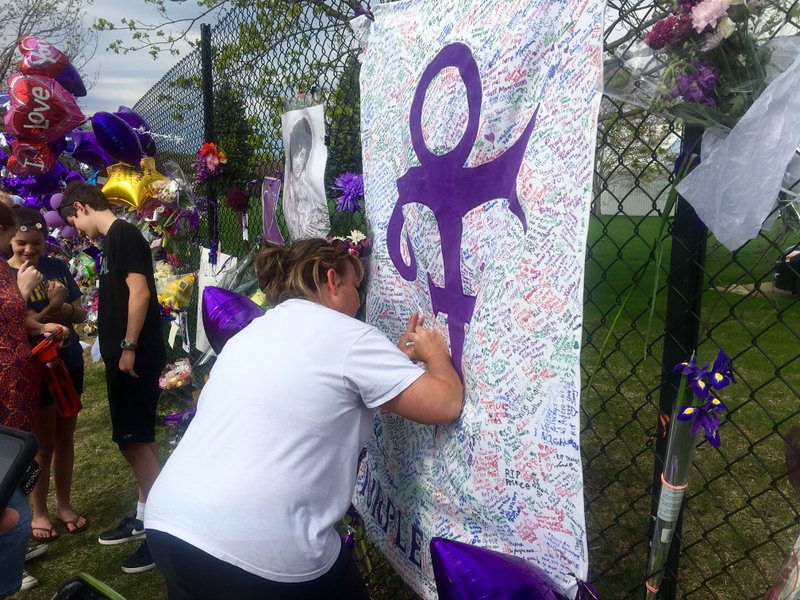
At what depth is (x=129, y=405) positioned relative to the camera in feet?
10.4

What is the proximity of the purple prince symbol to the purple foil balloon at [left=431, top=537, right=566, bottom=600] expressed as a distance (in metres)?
0.47

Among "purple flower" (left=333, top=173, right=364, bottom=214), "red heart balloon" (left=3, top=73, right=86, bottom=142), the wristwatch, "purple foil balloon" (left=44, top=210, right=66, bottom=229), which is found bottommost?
the wristwatch

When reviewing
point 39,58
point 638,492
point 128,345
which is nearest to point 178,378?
point 128,345

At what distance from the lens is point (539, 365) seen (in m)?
1.36

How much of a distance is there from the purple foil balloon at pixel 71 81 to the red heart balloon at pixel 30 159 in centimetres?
50

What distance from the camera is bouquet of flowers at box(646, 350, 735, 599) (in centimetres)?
126

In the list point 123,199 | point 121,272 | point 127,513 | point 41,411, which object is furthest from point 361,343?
point 123,199

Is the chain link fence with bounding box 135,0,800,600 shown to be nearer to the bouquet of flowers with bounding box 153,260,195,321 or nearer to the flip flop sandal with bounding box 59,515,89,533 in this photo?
the bouquet of flowers with bounding box 153,260,195,321

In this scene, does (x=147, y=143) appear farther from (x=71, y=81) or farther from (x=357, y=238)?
(x=357, y=238)

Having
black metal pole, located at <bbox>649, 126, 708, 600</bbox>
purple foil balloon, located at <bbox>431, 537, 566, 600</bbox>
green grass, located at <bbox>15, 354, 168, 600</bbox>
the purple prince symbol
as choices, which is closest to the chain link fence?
black metal pole, located at <bbox>649, 126, 708, 600</bbox>

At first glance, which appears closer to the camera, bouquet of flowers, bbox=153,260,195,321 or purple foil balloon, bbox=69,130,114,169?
bouquet of flowers, bbox=153,260,195,321

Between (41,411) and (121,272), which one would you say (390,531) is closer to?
(121,272)

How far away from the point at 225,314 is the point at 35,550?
1859mm

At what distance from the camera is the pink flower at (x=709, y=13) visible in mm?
1037
